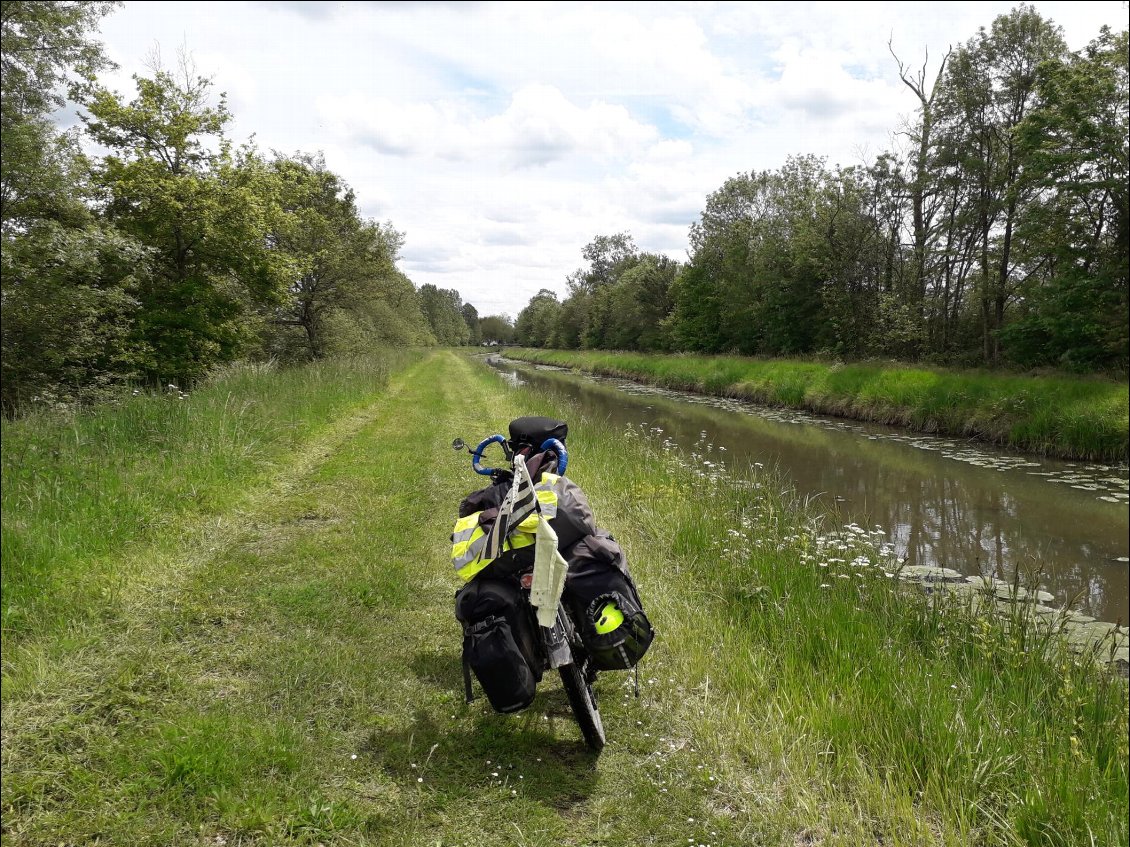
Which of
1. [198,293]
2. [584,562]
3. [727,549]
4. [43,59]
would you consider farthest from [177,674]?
[198,293]

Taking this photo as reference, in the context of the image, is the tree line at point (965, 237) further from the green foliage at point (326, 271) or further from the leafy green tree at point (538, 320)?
the leafy green tree at point (538, 320)

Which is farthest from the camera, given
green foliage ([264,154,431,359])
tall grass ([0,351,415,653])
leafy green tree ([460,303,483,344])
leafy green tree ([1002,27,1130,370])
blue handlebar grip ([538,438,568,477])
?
leafy green tree ([460,303,483,344])

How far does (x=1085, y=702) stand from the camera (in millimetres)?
3492

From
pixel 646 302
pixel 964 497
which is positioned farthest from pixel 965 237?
pixel 646 302

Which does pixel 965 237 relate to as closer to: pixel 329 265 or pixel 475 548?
pixel 329 265

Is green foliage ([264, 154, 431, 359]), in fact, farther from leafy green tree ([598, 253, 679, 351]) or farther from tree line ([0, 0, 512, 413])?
leafy green tree ([598, 253, 679, 351])

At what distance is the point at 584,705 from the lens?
292cm

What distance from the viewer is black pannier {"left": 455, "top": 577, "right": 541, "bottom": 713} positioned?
8.58 ft

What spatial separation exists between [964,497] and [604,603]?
374 inches

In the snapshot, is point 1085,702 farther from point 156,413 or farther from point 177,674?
point 156,413

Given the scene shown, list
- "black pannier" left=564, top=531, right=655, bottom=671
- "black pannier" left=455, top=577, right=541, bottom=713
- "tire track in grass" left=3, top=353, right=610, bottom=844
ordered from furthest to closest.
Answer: "black pannier" left=564, top=531, right=655, bottom=671 → "black pannier" left=455, top=577, right=541, bottom=713 → "tire track in grass" left=3, top=353, right=610, bottom=844

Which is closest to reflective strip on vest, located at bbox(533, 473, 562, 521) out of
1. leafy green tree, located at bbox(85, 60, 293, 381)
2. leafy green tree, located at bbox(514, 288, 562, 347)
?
leafy green tree, located at bbox(85, 60, 293, 381)

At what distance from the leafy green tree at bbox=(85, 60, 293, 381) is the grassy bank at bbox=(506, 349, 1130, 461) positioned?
1594 cm

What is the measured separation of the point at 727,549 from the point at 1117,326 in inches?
565
